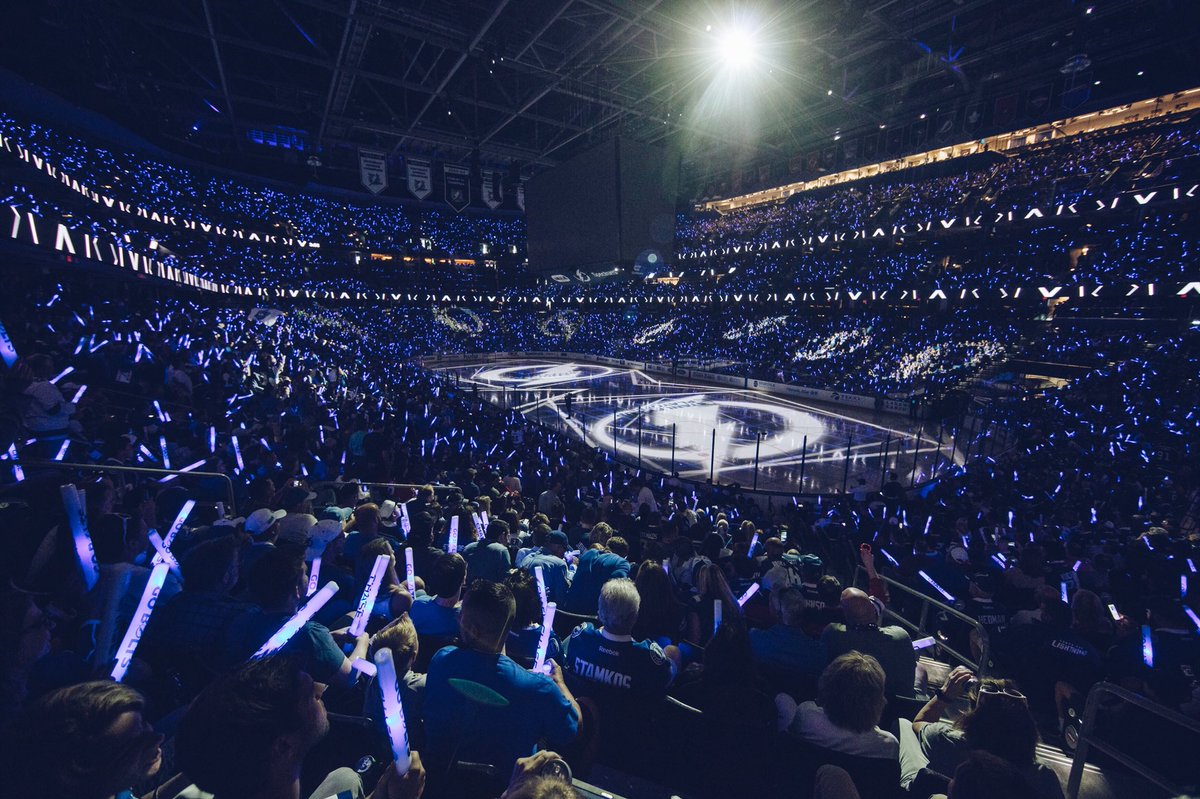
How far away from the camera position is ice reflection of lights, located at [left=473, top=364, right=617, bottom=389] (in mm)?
34500

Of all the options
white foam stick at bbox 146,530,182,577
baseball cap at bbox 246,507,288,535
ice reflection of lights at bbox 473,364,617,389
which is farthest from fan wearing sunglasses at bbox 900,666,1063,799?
ice reflection of lights at bbox 473,364,617,389

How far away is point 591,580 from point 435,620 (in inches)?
54.1

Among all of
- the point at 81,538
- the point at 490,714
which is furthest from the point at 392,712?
the point at 81,538

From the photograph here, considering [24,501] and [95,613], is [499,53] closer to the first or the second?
[24,501]

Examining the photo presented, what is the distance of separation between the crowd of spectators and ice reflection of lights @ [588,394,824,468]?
9230 mm

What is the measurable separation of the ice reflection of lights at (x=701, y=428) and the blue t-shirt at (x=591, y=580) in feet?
42.8

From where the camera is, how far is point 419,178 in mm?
14164

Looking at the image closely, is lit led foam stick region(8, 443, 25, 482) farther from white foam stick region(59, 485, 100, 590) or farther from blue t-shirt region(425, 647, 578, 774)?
blue t-shirt region(425, 647, 578, 774)

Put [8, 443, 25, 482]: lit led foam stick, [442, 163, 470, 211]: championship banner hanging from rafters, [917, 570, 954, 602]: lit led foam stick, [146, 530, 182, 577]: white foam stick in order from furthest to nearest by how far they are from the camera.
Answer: [442, 163, 470, 211]: championship banner hanging from rafters, [917, 570, 954, 602]: lit led foam stick, [8, 443, 25, 482]: lit led foam stick, [146, 530, 182, 577]: white foam stick

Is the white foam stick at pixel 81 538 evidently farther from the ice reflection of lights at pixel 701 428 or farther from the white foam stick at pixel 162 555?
the ice reflection of lights at pixel 701 428

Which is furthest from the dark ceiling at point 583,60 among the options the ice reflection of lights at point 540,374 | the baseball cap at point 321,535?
the ice reflection of lights at point 540,374

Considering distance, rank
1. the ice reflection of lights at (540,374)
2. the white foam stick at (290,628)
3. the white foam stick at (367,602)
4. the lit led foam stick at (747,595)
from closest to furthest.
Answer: the white foam stick at (290,628) < the white foam stick at (367,602) < the lit led foam stick at (747,595) < the ice reflection of lights at (540,374)

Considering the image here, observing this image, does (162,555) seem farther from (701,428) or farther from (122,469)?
(701,428)

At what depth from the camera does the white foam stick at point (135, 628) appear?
2.11 meters
